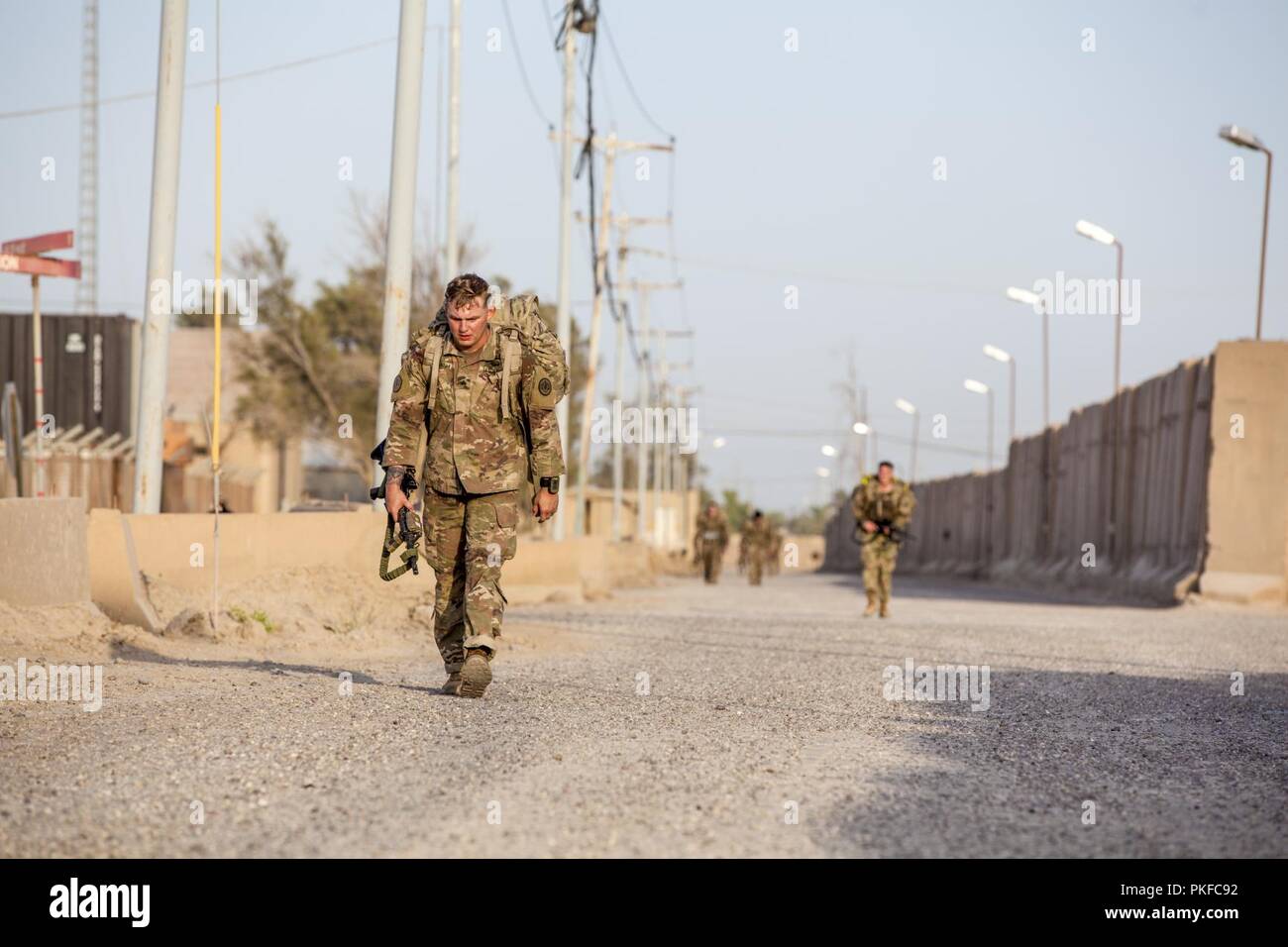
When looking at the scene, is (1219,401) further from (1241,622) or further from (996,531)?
(996,531)

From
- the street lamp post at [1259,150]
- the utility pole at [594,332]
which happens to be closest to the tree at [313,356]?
the utility pole at [594,332]

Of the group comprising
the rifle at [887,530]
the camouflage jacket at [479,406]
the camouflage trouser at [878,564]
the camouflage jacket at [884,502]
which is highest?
the camouflage jacket at [479,406]

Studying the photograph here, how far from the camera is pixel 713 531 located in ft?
120

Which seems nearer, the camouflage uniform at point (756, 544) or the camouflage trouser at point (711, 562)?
the camouflage uniform at point (756, 544)

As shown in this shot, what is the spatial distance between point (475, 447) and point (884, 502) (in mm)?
11570

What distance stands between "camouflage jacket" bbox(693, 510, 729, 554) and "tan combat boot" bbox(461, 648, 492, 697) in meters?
28.0

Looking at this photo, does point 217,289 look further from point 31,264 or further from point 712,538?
point 712,538

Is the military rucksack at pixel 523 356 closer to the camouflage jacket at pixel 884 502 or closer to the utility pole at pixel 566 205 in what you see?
the camouflage jacket at pixel 884 502

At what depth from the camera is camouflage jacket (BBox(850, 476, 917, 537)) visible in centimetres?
1923

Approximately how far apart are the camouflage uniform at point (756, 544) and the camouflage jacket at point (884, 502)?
651 inches

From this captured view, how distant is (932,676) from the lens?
10.4 metres

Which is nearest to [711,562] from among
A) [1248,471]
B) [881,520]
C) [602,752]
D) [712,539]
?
[712,539]

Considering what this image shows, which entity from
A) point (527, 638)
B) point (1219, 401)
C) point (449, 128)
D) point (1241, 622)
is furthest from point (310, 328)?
point (527, 638)

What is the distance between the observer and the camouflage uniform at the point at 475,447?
8164mm
